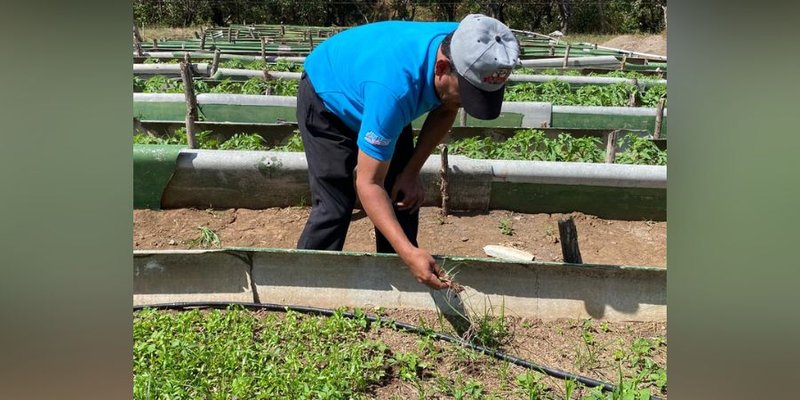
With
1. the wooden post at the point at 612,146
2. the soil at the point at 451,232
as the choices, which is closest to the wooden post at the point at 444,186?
the soil at the point at 451,232

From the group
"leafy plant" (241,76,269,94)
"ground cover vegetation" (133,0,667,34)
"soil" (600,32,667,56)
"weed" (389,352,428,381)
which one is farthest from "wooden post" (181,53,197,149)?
"ground cover vegetation" (133,0,667,34)

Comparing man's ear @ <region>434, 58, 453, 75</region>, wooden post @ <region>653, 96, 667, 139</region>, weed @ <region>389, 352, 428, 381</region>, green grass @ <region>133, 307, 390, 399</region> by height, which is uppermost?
man's ear @ <region>434, 58, 453, 75</region>

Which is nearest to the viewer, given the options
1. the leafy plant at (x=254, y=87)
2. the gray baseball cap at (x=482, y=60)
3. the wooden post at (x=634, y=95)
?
the gray baseball cap at (x=482, y=60)

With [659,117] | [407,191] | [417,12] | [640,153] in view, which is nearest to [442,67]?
Answer: [407,191]

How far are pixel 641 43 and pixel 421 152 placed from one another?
2077 centimetres

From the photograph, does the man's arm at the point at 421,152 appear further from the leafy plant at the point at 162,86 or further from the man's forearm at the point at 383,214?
the leafy plant at the point at 162,86

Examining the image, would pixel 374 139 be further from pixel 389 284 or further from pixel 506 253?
pixel 506 253

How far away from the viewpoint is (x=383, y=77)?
1.98m

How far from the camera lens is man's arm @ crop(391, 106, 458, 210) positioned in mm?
2498

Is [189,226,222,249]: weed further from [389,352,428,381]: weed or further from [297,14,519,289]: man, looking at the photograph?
[389,352,428,381]: weed

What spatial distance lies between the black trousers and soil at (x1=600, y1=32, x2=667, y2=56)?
59.0 ft

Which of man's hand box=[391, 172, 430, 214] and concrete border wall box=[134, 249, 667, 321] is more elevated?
man's hand box=[391, 172, 430, 214]

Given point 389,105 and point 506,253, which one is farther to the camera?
point 506,253

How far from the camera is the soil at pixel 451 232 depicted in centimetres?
405
